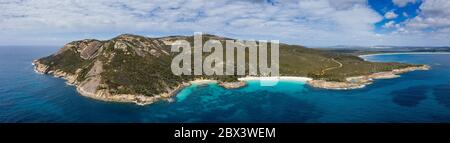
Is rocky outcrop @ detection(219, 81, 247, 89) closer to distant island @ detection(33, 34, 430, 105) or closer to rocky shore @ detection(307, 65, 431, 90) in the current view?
distant island @ detection(33, 34, 430, 105)

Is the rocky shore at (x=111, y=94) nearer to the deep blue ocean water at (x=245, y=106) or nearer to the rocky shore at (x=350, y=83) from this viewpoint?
the deep blue ocean water at (x=245, y=106)

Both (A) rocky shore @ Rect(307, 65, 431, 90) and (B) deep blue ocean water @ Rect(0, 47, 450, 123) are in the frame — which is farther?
(A) rocky shore @ Rect(307, 65, 431, 90)

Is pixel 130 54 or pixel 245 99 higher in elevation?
pixel 130 54

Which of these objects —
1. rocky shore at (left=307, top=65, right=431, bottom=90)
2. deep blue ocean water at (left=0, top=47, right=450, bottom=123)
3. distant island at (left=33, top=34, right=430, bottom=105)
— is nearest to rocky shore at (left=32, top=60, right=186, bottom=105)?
distant island at (left=33, top=34, right=430, bottom=105)

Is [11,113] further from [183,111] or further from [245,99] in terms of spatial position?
[245,99]

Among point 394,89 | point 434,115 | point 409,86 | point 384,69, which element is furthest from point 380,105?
point 384,69

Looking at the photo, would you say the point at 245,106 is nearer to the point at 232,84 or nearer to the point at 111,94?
the point at 232,84

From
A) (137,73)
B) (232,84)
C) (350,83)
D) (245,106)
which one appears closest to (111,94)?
(137,73)
